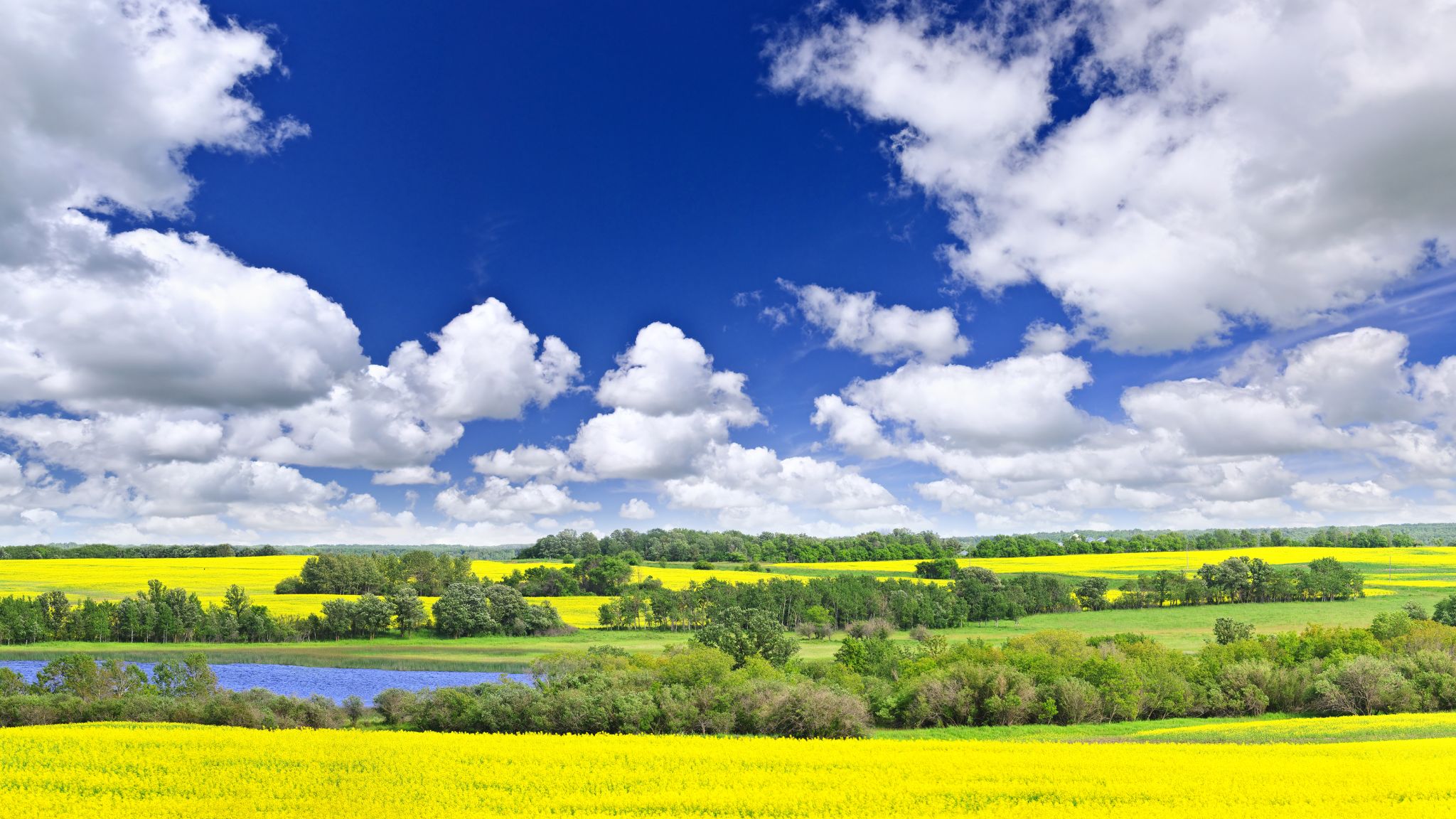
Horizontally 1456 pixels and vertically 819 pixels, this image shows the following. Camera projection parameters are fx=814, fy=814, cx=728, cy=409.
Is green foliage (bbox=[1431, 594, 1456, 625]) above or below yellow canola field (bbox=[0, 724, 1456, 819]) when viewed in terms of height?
below

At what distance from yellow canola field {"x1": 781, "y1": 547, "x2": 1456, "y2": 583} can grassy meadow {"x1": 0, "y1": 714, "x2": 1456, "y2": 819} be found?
416 ft

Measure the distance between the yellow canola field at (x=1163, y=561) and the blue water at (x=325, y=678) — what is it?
105 m

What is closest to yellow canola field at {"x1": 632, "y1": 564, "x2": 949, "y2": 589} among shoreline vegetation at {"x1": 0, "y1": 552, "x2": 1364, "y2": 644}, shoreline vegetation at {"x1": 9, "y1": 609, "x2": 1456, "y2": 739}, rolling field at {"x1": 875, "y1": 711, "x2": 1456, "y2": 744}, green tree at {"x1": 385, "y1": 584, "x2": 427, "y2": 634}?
shoreline vegetation at {"x1": 0, "y1": 552, "x2": 1364, "y2": 644}

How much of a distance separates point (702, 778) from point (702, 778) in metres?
0.08

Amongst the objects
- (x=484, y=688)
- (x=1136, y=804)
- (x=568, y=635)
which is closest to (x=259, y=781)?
(x=484, y=688)

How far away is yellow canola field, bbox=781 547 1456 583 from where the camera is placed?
524ft

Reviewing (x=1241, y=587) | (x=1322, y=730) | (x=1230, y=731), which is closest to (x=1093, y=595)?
(x=1241, y=587)

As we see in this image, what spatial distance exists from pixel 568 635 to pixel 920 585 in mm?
55736

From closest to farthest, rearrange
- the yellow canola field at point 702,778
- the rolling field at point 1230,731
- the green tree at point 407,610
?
1. the yellow canola field at point 702,778
2. the rolling field at point 1230,731
3. the green tree at point 407,610

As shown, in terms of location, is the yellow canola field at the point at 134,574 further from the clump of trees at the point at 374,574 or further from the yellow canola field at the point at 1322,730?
the yellow canola field at the point at 1322,730

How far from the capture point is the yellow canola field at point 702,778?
25125mm

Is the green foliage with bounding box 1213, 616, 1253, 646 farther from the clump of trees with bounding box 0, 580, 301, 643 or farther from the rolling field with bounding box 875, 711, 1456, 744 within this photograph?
the clump of trees with bounding box 0, 580, 301, 643

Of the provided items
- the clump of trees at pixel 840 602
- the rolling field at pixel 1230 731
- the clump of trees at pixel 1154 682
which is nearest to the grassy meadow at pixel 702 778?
the rolling field at pixel 1230 731

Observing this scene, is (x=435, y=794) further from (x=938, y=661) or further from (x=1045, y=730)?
(x=938, y=661)
